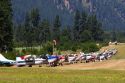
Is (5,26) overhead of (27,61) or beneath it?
overhead

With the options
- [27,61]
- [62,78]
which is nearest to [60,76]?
[62,78]

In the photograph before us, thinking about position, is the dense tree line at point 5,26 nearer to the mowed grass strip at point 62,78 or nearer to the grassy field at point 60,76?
the grassy field at point 60,76

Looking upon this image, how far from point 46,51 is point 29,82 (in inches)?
5172

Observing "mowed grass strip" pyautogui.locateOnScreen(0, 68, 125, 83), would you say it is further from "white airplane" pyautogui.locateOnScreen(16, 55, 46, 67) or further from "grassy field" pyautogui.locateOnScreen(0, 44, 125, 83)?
"white airplane" pyautogui.locateOnScreen(16, 55, 46, 67)

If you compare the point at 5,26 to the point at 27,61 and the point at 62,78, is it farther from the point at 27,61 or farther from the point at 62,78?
the point at 62,78

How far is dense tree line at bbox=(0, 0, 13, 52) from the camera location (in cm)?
11350

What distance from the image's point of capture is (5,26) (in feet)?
386

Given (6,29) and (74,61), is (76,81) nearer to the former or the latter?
(74,61)

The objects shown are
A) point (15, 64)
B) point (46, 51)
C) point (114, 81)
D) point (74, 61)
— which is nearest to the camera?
point (114, 81)

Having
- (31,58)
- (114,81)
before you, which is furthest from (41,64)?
(114,81)

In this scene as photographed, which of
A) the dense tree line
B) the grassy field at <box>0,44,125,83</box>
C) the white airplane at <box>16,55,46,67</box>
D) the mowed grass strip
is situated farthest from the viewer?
the dense tree line

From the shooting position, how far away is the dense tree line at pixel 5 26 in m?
114

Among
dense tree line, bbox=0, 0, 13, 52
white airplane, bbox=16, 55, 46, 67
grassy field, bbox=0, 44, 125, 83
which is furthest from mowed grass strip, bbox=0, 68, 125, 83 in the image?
dense tree line, bbox=0, 0, 13, 52

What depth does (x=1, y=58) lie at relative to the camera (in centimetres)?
9012
